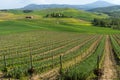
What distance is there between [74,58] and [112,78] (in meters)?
12.2

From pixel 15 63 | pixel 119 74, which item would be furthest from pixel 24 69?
pixel 119 74

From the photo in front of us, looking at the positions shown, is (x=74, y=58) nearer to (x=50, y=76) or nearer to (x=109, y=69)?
(x=109, y=69)

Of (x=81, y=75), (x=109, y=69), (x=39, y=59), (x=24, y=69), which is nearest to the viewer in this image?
(x=81, y=75)

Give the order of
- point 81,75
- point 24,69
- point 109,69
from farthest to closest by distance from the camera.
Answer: point 109,69 < point 24,69 < point 81,75

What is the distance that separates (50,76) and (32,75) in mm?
1750

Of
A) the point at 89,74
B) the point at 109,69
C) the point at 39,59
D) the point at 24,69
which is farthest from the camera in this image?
the point at 39,59

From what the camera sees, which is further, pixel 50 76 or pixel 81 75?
pixel 50 76

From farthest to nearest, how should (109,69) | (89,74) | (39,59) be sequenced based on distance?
1. (39,59)
2. (109,69)
3. (89,74)

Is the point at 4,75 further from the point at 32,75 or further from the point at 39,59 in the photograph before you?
the point at 39,59

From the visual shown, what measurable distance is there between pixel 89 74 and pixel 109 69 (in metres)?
5.99

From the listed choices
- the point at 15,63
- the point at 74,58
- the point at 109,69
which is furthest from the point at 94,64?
the point at 15,63

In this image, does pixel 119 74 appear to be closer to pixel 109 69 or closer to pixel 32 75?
pixel 109 69

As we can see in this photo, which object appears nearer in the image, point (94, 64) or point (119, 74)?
point (119, 74)

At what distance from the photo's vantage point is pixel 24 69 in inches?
1141
